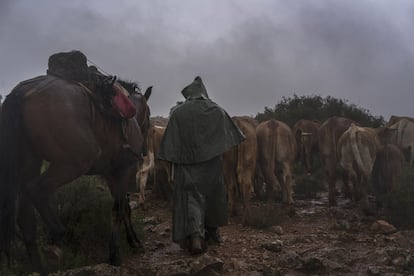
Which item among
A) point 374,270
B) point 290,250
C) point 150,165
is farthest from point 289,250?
point 150,165

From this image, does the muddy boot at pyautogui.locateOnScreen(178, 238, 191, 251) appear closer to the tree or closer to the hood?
the hood

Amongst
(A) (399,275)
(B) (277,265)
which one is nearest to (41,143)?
(B) (277,265)

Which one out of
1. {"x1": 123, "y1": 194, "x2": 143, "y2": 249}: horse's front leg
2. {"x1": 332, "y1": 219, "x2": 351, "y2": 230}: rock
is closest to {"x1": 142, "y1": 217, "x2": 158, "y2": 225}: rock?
{"x1": 123, "y1": 194, "x2": 143, "y2": 249}: horse's front leg

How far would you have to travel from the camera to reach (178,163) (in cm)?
796

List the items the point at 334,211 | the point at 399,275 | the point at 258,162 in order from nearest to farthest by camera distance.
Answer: the point at 399,275 → the point at 334,211 → the point at 258,162

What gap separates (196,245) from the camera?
7.38 metres

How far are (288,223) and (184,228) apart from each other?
341 cm

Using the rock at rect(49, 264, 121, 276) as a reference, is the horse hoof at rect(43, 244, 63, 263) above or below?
above

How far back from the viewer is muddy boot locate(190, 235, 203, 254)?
7.38 meters

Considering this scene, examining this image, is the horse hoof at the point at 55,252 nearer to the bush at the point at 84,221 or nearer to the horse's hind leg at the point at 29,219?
the horse's hind leg at the point at 29,219

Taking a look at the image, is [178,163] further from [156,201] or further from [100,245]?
[156,201]

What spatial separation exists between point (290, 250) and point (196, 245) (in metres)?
1.38

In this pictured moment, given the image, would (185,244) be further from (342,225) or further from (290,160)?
(290,160)

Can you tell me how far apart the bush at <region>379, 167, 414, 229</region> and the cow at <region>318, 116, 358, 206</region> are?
1.51 metres
